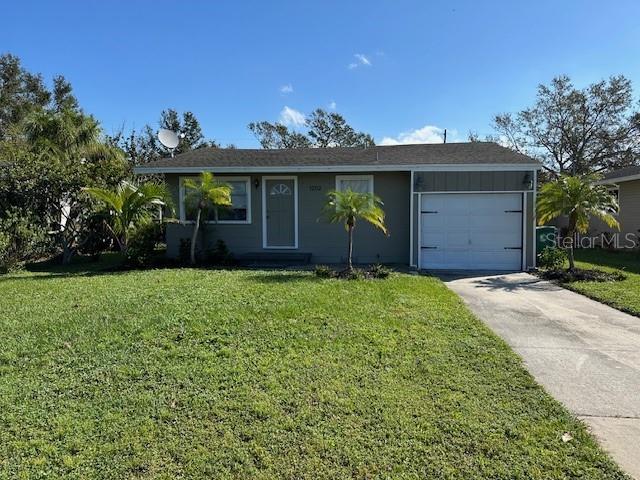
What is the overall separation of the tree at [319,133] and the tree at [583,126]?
12916mm

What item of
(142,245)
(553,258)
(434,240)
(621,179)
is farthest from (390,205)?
(621,179)

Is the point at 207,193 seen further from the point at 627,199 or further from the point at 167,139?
the point at 627,199

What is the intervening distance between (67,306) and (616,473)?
604cm

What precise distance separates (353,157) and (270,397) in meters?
9.16

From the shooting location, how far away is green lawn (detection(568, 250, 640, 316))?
20.6ft

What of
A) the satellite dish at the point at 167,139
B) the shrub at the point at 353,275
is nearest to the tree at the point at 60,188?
the satellite dish at the point at 167,139

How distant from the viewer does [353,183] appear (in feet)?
35.8

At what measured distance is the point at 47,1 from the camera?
9438 mm

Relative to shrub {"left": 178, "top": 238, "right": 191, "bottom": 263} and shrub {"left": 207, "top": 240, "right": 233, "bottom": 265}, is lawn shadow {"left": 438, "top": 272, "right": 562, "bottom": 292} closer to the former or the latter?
shrub {"left": 207, "top": 240, "right": 233, "bottom": 265}

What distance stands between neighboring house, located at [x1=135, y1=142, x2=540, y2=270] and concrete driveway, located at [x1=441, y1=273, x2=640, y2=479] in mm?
2675

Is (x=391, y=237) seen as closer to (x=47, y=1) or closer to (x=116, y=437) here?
(x=116, y=437)

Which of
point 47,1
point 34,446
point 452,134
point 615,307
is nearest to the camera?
point 34,446

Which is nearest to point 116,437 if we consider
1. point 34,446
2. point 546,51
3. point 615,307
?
point 34,446

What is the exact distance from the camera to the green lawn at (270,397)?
2320mm
